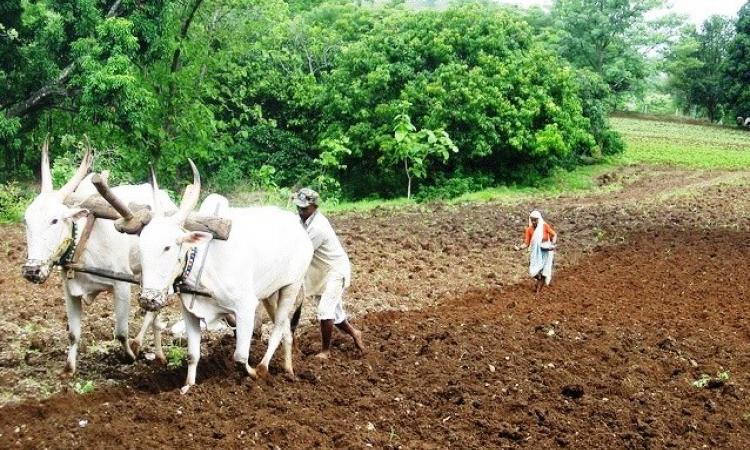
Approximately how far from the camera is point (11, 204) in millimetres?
18359

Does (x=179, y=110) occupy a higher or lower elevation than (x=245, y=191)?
higher

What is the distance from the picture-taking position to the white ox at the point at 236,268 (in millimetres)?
6547

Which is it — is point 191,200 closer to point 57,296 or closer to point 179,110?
point 57,296

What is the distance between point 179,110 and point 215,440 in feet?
62.2

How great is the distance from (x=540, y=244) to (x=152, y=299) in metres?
6.63

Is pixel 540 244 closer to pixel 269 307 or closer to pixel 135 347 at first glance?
pixel 269 307

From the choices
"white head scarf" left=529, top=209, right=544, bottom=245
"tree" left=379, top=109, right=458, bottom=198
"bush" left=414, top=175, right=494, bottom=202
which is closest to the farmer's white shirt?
"white head scarf" left=529, top=209, right=544, bottom=245

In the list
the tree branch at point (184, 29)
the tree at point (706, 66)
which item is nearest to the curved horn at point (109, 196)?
the tree branch at point (184, 29)

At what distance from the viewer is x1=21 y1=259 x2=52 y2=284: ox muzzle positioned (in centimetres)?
697

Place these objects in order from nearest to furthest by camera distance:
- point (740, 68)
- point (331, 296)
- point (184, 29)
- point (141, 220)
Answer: point (141, 220) < point (331, 296) < point (184, 29) < point (740, 68)

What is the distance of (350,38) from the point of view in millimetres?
31703

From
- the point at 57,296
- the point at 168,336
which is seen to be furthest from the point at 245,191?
the point at 168,336

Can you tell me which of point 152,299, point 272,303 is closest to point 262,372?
point 272,303

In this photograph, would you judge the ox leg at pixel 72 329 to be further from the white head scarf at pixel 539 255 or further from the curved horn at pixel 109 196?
the white head scarf at pixel 539 255
